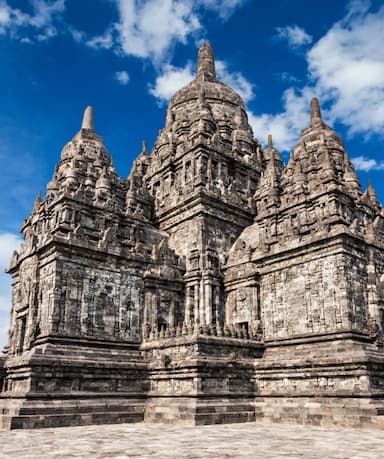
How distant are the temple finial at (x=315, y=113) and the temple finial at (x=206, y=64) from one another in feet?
33.0

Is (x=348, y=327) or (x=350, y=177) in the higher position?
(x=350, y=177)

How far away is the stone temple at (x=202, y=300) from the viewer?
2081 cm

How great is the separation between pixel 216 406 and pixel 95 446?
8075 millimetres

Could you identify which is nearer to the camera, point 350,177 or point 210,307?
point 210,307

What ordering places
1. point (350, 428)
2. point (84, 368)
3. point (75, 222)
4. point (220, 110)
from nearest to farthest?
point (350, 428) → point (84, 368) → point (75, 222) → point (220, 110)

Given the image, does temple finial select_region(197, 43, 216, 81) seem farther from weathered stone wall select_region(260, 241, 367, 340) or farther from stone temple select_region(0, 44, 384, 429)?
weathered stone wall select_region(260, 241, 367, 340)

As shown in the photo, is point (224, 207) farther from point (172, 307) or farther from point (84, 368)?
point (84, 368)

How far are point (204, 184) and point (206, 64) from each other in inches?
737

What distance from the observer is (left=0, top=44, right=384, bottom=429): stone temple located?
20.8m

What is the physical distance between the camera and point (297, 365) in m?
21.7

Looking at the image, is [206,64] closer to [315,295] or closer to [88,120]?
[88,120]

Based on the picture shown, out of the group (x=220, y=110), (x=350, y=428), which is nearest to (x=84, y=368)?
(x=350, y=428)

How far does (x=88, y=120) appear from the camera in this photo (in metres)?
42.5

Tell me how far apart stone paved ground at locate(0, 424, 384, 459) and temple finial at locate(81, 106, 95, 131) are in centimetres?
2891
